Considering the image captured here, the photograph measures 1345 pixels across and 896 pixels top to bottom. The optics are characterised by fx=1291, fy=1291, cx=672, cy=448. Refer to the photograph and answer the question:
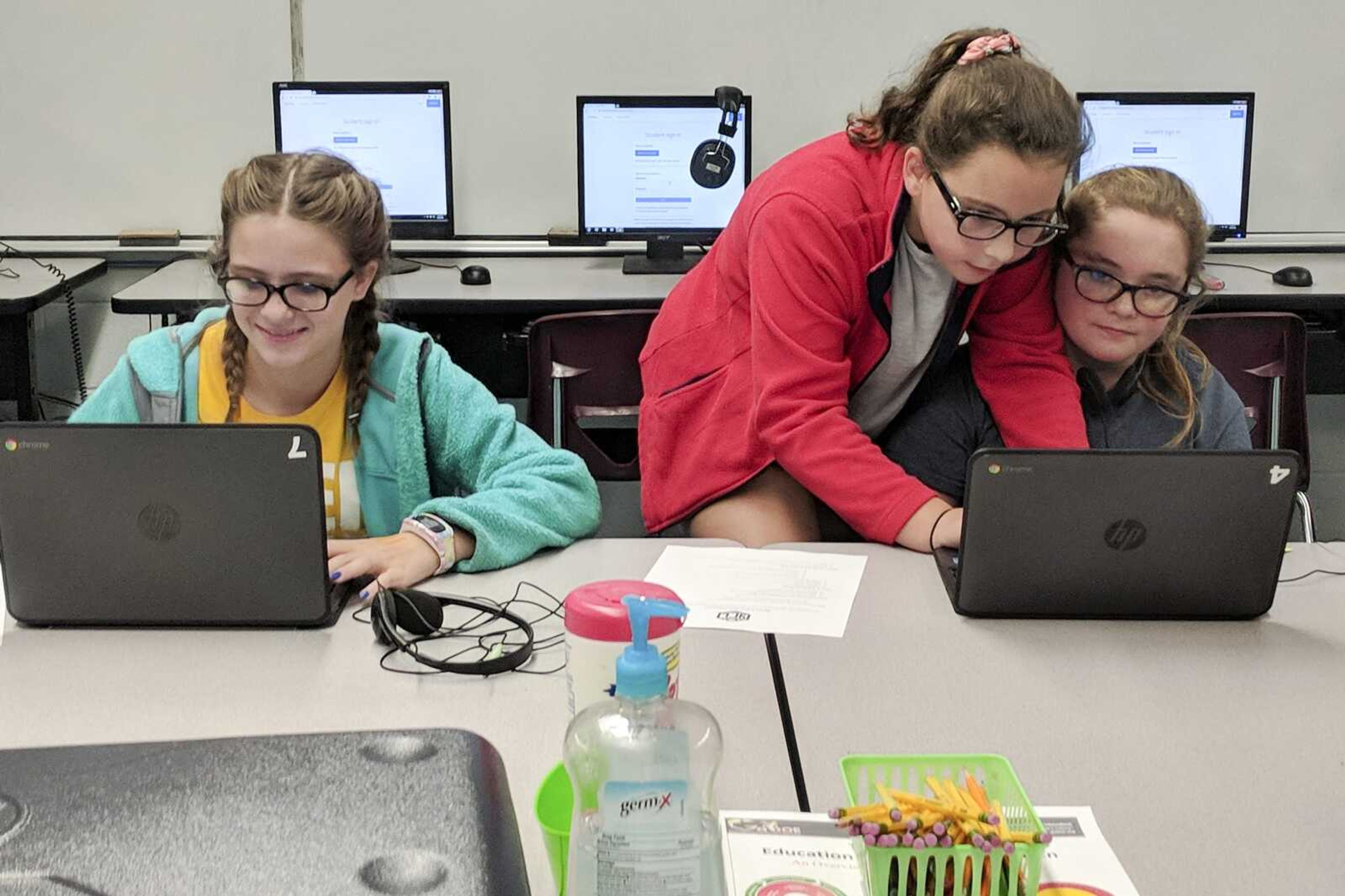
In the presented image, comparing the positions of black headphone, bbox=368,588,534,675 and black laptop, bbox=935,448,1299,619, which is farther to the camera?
black laptop, bbox=935,448,1299,619

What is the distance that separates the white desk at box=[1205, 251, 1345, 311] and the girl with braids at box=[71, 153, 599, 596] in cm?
187

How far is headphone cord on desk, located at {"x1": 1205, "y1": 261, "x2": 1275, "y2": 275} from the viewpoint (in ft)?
11.3

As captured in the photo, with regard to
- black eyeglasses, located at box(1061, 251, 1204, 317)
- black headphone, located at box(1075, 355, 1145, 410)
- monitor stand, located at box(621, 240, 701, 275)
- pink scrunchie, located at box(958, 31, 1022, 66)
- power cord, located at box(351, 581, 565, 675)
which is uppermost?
pink scrunchie, located at box(958, 31, 1022, 66)

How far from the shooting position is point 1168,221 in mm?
1739

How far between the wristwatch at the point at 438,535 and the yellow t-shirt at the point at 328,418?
25 cm

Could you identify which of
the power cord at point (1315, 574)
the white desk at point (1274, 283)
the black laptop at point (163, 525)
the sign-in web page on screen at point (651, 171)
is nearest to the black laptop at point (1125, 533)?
the power cord at point (1315, 574)

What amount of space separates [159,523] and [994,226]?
3.38 ft

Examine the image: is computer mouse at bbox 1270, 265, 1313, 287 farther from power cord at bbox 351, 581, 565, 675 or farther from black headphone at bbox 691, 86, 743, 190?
power cord at bbox 351, 581, 565, 675

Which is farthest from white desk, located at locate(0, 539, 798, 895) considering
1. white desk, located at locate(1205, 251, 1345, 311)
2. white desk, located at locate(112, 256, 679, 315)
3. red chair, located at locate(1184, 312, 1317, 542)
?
white desk, located at locate(1205, 251, 1345, 311)

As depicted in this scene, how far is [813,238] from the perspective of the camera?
173cm

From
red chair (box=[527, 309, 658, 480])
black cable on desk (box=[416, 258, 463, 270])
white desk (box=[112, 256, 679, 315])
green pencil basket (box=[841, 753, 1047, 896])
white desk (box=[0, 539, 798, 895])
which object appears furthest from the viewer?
black cable on desk (box=[416, 258, 463, 270])

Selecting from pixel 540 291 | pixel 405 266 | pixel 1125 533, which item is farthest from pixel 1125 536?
pixel 405 266

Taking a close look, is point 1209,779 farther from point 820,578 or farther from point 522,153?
point 522,153

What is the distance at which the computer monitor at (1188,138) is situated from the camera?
3.40 metres
